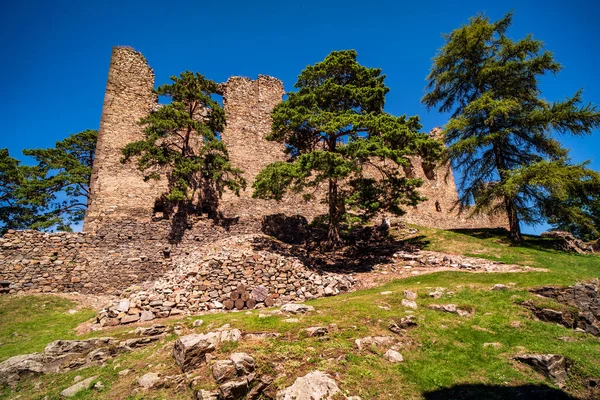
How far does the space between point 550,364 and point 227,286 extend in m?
10.1

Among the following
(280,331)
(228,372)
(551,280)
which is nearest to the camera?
(228,372)

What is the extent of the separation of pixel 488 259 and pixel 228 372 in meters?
13.4

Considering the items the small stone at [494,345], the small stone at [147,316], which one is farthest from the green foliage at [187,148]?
the small stone at [494,345]

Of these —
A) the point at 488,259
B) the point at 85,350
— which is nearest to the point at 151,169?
the point at 85,350

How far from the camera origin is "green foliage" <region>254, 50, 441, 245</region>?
49.2 feet

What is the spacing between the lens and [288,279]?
13.4 metres

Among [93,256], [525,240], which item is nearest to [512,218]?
[525,240]

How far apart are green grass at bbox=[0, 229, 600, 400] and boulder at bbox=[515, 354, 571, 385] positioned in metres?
0.15

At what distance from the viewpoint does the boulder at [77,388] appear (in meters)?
5.71

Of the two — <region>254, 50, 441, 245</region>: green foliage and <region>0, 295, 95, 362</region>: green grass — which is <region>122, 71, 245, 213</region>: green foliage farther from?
<region>0, 295, 95, 362</region>: green grass

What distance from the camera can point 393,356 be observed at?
20.7ft

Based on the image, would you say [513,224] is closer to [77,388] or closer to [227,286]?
[227,286]

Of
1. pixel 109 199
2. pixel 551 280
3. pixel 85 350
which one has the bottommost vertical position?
pixel 85 350

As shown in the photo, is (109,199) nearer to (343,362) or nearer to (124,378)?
(124,378)
